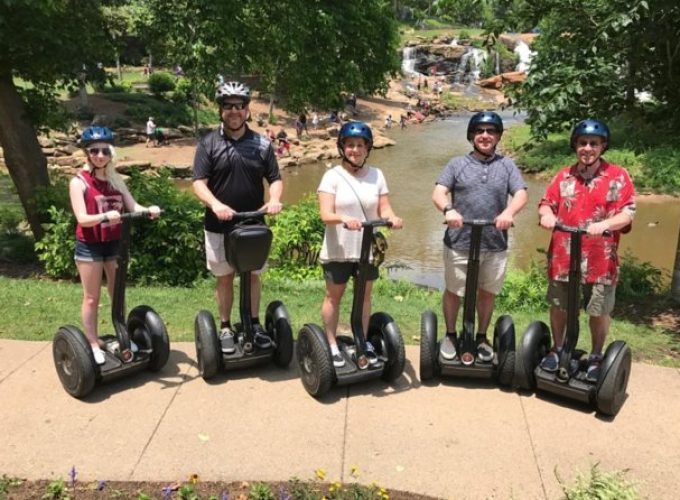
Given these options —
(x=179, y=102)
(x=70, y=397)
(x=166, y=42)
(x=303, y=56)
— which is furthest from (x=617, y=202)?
(x=179, y=102)

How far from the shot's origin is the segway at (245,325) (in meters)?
4.18

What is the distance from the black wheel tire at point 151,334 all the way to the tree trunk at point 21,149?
4808mm

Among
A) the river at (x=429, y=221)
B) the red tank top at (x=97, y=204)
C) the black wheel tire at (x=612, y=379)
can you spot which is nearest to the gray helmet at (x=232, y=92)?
the red tank top at (x=97, y=204)

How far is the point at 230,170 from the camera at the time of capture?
4270 millimetres

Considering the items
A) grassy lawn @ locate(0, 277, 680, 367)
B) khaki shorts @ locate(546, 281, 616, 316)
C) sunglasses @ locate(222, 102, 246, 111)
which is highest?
sunglasses @ locate(222, 102, 246, 111)

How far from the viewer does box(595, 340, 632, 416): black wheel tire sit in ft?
13.3

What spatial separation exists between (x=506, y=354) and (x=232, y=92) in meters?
2.69

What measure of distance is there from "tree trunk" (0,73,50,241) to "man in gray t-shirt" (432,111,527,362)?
663 centimetres

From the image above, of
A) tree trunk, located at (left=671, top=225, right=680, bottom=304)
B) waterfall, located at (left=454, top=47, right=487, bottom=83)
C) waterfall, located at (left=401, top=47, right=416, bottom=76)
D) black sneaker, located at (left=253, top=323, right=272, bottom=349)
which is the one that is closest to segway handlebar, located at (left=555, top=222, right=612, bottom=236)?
black sneaker, located at (left=253, top=323, right=272, bottom=349)

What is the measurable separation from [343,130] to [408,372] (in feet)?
6.46

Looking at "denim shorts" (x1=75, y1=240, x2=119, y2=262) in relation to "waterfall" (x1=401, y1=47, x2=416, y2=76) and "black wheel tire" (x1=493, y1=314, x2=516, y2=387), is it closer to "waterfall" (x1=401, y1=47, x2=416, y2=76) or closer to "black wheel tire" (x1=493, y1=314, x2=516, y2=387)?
"black wheel tire" (x1=493, y1=314, x2=516, y2=387)

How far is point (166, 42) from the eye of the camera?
29.0 ft

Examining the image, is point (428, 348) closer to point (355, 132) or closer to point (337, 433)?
point (337, 433)

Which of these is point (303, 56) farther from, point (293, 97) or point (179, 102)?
point (179, 102)
